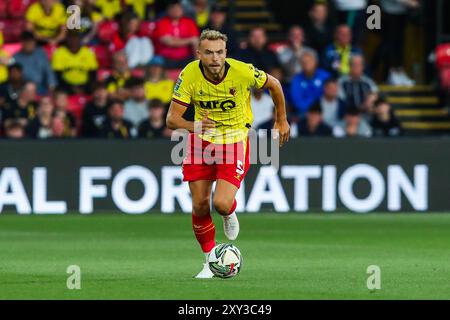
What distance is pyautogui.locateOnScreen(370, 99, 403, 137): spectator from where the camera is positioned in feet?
69.0

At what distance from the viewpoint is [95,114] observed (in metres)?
20.2

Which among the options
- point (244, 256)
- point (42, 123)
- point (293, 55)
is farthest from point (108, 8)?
point (244, 256)

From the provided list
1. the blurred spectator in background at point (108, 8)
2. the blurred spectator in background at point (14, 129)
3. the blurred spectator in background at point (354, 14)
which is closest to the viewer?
the blurred spectator in background at point (14, 129)

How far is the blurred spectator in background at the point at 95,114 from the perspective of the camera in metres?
20.2

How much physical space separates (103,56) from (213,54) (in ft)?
33.5

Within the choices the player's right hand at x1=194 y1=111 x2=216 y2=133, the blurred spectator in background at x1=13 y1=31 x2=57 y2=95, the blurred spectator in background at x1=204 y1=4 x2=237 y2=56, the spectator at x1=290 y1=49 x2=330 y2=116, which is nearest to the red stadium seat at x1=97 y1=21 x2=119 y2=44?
the blurred spectator in background at x1=13 y1=31 x2=57 y2=95

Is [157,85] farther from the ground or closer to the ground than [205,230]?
farther from the ground

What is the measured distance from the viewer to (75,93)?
826 inches

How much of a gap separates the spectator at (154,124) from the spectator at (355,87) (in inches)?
115

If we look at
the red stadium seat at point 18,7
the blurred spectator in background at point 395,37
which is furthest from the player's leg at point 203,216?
the blurred spectator in background at point 395,37

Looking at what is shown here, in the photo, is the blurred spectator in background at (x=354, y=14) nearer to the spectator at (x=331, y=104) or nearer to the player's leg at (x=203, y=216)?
the spectator at (x=331, y=104)

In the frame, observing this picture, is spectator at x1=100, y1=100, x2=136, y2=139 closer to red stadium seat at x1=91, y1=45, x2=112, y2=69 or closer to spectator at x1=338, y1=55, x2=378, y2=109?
red stadium seat at x1=91, y1=45, x2=112, y2=69

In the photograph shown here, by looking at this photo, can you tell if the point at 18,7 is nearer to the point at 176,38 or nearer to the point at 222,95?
the point at 176,38

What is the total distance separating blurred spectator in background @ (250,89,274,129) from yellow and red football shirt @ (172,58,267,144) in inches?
323
